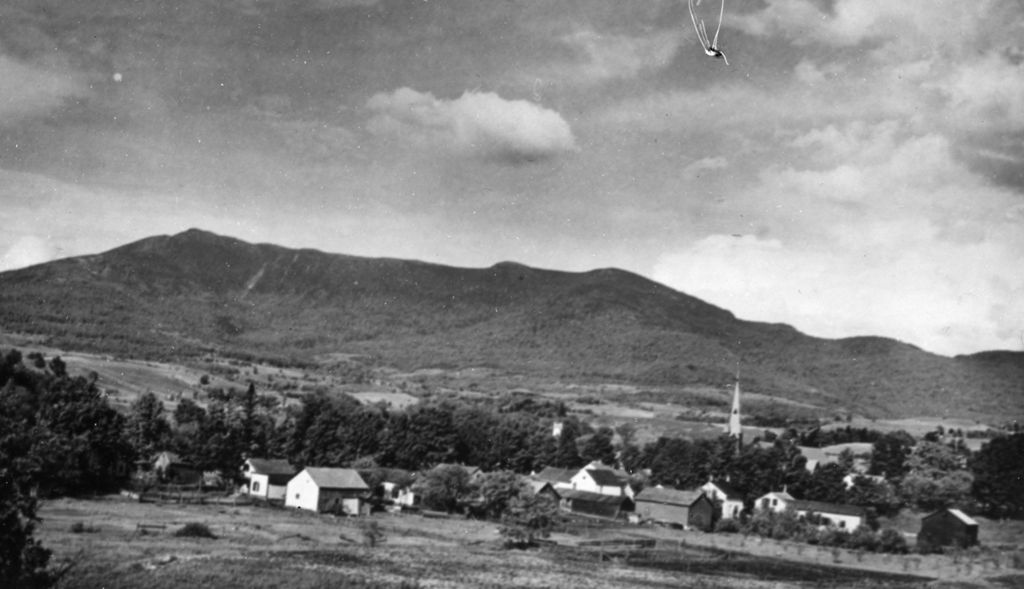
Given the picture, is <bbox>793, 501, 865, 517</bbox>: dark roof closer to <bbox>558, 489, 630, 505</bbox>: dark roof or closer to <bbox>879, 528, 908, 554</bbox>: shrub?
<bbox>879, 528, 908, 554</bbox>: shrub

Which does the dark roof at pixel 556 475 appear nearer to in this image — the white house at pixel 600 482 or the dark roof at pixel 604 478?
the white house at pixel 600 482

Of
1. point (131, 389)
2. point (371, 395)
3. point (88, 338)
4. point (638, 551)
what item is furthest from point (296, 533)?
point (88, 338)

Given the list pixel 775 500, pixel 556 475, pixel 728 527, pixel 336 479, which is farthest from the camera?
pixel 556 475

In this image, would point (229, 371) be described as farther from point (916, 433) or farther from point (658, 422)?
point (916, 433)

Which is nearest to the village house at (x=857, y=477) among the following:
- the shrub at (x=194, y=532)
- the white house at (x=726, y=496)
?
the white house at (x=726, y=496)

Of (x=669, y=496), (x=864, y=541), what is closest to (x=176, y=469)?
(x=669, y=496)

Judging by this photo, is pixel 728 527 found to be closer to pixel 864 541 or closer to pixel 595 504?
pixel 864 541
